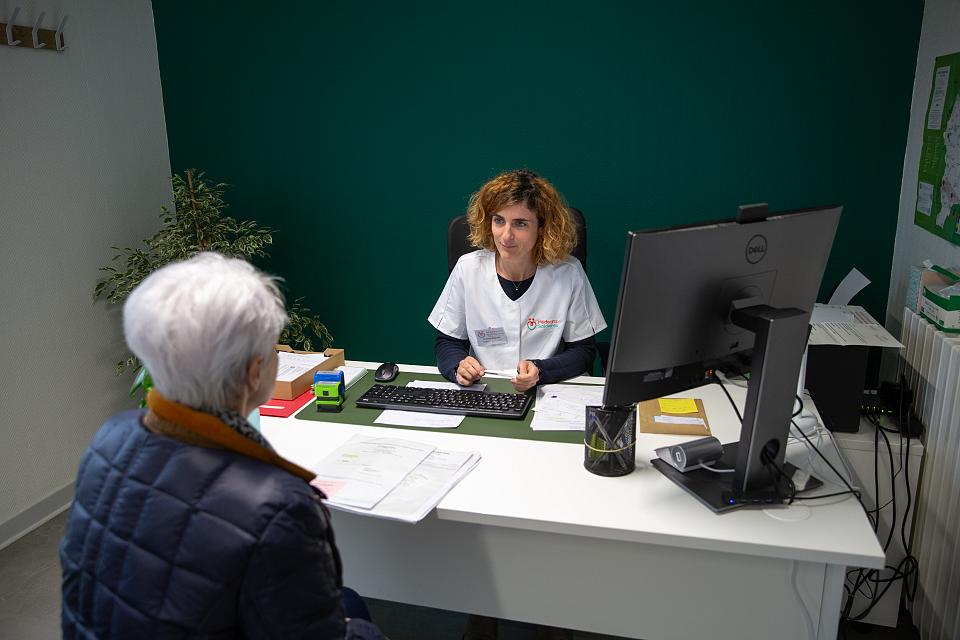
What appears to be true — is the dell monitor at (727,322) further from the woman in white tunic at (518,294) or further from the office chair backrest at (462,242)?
the office chair backrest at (462,242)

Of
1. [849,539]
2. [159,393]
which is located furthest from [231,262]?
[849,539]

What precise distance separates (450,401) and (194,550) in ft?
3.37

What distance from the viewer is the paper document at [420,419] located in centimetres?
188

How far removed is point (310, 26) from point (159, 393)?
8.93 ft

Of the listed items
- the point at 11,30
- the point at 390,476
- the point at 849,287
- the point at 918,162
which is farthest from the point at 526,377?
the point at 11,30

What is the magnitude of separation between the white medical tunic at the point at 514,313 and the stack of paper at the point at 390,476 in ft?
2.60

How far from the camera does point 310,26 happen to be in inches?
133

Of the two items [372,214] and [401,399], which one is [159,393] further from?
[372,214]

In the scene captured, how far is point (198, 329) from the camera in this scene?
41.7 inches

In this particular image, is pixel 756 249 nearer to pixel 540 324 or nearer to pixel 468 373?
pixel 468 373

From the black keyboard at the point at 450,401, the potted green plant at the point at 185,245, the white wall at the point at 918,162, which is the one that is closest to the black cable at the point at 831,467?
the black keyboard at the point at 450,401

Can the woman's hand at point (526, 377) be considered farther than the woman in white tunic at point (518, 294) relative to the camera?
No

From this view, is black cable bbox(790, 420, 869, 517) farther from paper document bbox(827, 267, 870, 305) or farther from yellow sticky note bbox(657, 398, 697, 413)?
paper document bbox(827, 267, 870, 305)

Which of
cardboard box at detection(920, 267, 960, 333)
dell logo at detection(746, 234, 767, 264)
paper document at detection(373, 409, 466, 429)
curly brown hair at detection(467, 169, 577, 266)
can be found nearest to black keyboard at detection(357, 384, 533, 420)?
paper document at detection(373, 409, 466, 429)
